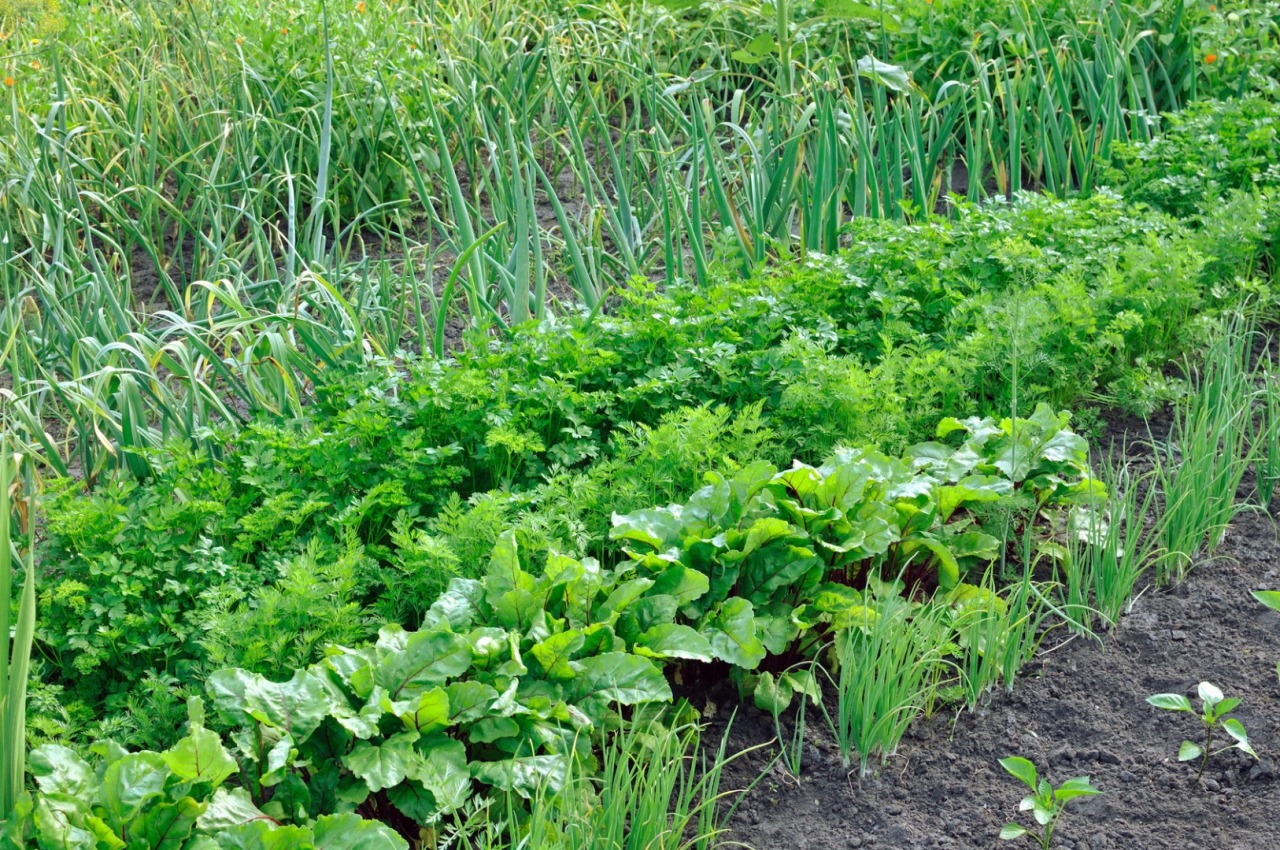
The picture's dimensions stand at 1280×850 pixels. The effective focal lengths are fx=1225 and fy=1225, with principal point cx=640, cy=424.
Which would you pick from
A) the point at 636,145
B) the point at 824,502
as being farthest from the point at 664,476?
the point at 636,145

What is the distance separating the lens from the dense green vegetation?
1.91 m

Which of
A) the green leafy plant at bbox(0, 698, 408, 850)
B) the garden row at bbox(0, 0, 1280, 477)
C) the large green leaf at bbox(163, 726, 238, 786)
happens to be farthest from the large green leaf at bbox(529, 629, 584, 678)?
the garden row at bbox(0, 0, 1280, 477)

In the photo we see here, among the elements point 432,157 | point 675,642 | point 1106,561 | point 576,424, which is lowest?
point 1106,561

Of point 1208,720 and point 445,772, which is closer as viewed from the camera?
point 445,772

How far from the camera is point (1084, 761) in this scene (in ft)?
7.08

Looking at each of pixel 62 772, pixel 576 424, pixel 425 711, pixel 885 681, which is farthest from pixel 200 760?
pixel 576 424

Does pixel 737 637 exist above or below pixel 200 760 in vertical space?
below

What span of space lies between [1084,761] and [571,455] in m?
1.21

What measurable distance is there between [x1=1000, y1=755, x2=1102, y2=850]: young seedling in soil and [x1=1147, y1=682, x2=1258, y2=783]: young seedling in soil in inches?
8.0

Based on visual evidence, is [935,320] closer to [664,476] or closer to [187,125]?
[664,476]

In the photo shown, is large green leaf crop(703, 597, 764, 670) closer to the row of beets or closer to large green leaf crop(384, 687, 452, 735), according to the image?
the row of beets

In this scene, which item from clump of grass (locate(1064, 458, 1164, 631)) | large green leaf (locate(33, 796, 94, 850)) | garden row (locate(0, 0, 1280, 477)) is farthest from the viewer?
garden row (locate(0, 0, 1280, 477))

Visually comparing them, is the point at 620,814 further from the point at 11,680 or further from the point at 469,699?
the point at 11,680

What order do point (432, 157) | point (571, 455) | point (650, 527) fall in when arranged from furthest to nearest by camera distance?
point (432, 157)
point (571, 455)
point (650, 527)
